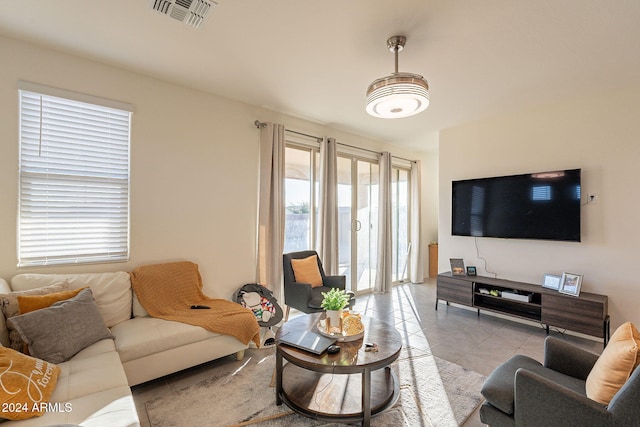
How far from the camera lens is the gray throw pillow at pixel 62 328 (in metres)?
1.82

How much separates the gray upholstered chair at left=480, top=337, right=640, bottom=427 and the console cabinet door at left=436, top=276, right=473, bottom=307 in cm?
210

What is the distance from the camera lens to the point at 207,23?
7.21 ft

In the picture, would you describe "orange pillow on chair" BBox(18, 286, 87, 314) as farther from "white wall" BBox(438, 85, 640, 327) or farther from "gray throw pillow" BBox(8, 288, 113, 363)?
"white wall" BBox(438, 85, 640, 327)

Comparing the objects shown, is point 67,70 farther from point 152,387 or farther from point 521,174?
point 521,174

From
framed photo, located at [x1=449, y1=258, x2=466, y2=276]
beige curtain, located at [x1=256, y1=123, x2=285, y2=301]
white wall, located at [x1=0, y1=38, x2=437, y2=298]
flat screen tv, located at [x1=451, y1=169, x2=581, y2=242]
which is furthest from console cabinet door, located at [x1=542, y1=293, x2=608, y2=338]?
white wall, located at [x1=0, y1=38, x2=437, y2=298]

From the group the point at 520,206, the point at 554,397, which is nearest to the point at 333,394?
the point at 554,397

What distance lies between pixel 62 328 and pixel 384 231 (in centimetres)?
441

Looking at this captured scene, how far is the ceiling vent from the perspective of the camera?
198cm

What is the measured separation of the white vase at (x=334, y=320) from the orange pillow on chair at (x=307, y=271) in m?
1.44

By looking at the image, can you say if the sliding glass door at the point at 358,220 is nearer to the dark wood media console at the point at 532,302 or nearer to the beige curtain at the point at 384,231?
the beige curtain at the point at 384,231

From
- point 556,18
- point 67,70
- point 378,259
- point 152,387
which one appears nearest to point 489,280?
point 378,259

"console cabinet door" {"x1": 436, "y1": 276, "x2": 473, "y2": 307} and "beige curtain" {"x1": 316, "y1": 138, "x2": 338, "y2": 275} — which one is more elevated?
"beige curtain" {"x1": 316, "y1": 138, "x2": 338, "y2": 275}

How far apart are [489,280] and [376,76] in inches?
116

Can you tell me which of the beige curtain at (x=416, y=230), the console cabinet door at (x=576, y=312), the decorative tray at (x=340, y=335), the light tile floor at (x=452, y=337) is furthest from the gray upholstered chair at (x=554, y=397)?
the beige curtain at (x=416, y=230)
